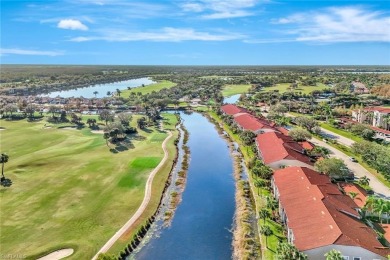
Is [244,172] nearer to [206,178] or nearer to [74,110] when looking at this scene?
[206,178]

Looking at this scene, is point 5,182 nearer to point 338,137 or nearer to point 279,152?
point 279,152

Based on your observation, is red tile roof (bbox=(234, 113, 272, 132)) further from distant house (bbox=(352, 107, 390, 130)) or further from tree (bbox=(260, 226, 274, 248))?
tree (bbox=(260, 226, 274, 248))

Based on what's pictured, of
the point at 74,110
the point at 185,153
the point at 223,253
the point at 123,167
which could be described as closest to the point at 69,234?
the point at 223,253

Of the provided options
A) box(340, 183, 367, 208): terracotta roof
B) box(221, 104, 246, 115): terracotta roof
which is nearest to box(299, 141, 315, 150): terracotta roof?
box(340, 183, 367, 208): terracotta roof

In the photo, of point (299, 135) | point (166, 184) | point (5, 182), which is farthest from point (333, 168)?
point (5, 182)

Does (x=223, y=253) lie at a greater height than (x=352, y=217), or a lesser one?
lesser
